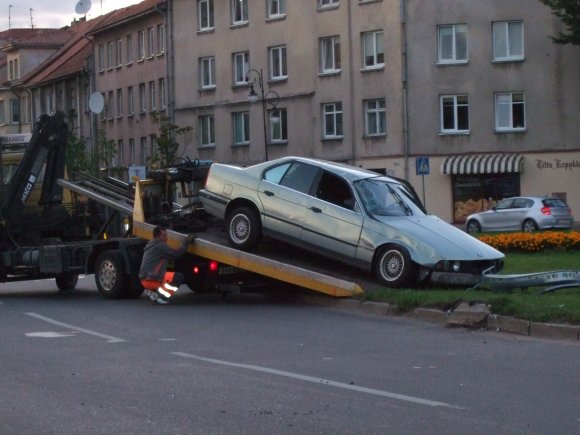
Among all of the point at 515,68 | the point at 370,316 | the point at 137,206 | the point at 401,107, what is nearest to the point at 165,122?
the point at 401,107

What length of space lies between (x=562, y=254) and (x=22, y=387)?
17904 mm

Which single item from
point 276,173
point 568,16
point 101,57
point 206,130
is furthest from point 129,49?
point 276,173

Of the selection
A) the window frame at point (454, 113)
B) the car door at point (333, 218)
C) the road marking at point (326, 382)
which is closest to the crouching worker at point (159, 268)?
the car door at point (333, 218)

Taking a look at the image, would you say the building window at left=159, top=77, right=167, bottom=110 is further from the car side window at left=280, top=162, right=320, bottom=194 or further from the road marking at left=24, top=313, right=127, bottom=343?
the road marking at left=24, top=313, right=127, bottom=343

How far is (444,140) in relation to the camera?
5444cm

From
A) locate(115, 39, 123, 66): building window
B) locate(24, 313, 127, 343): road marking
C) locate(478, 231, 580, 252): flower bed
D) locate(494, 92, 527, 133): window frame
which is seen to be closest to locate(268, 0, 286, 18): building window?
locate(494, 92, 527, 133): window frame

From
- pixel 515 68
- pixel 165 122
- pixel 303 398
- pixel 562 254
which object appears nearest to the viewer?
pixel 303 398

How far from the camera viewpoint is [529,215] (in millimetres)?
44500

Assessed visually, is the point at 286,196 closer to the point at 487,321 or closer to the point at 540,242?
the point at 487,321

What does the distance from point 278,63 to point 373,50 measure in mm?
6280

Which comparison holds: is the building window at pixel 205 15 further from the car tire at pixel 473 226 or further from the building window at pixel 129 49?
the car tire at pixel 473 226

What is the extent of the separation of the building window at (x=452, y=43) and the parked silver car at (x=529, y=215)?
393 inches

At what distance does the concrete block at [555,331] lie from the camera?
14266 mm

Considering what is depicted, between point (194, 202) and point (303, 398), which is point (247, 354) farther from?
point (194, 202)
